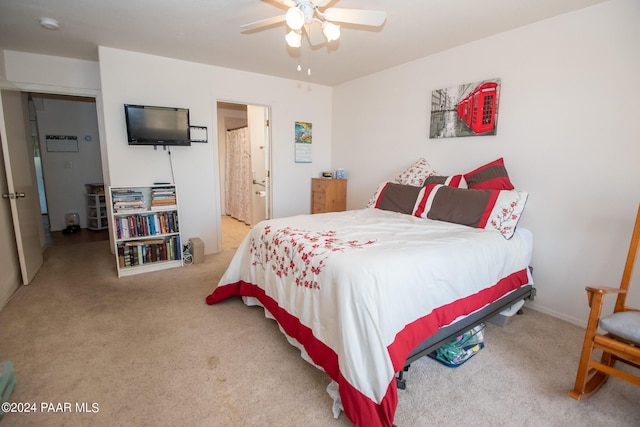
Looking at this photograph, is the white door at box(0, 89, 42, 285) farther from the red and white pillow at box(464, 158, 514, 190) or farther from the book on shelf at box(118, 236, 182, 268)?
the red and white pillow at box(464, 158, 514, 190)

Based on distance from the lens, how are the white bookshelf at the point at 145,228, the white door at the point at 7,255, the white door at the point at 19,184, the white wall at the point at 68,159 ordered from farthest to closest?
the white wall at the point at 68,159, the white bookshelf at the point at 145,228, the white door at the point at 19,184, the white door at the point at 7,255

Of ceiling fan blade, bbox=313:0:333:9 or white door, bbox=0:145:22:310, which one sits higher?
ceiling fan blade, bbox=313:0:333:9

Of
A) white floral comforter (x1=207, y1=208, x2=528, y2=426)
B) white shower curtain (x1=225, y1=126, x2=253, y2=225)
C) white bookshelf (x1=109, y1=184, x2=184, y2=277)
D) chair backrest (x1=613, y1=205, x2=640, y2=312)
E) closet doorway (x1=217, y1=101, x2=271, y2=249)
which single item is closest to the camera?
white floral comforter (x1=207, y1=208, x2=528, y2=426)

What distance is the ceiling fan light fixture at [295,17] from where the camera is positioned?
5.76ft

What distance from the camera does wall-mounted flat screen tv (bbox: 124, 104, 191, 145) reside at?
11.0ft

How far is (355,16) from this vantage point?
1.96m

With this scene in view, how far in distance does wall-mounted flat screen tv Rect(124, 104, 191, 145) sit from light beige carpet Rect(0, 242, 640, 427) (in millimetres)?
1771

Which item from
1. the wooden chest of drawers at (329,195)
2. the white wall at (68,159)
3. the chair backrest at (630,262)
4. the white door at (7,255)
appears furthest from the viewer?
the white wall at (68,159)

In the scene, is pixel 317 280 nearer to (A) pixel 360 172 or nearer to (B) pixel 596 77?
(B) pixel 596 77

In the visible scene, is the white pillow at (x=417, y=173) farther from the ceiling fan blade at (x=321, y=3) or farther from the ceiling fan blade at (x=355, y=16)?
the ceiling fan blade at (x=321, y=3)

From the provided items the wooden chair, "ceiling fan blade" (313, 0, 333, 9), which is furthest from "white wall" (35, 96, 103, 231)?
the wooden chair

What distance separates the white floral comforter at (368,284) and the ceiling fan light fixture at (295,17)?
52.6 inches


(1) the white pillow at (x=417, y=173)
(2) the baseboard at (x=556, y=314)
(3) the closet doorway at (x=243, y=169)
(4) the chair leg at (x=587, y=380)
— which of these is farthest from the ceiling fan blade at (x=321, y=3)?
(2) the baseboard at (x=556, y=314)

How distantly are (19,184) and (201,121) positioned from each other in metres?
1.92
